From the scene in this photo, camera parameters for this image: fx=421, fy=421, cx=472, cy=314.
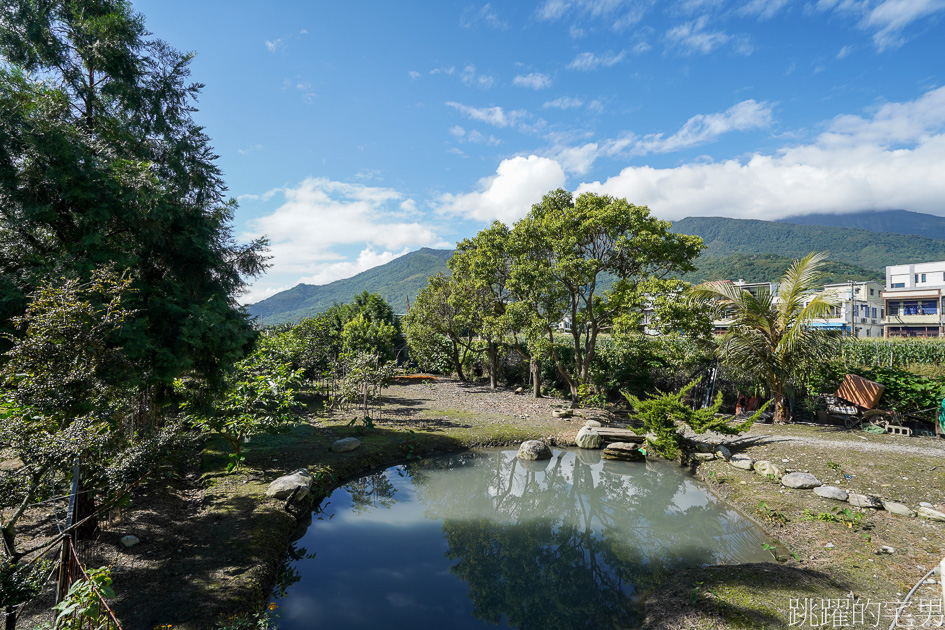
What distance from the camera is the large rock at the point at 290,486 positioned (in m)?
6.62

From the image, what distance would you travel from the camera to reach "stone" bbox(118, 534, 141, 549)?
498 centimetres

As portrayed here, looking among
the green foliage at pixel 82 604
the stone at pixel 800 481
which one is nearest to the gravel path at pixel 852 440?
the stone at pixel 800 481

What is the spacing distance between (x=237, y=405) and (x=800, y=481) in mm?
9760

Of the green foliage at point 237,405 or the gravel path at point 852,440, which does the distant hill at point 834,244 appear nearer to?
the gravel path at point 852,440

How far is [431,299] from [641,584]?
1438cm

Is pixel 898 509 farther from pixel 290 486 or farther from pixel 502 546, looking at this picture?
pixel 290 486

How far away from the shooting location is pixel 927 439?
9406 millimetres

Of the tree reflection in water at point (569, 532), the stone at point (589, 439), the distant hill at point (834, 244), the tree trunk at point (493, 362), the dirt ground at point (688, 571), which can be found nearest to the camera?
the dirt ground at point (688, 571)

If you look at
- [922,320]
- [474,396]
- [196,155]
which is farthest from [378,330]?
[922,320]

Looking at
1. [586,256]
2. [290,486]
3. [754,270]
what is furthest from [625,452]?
[754,270]

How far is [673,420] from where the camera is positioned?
9211 mm

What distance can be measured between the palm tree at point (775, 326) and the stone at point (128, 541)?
12.2 m

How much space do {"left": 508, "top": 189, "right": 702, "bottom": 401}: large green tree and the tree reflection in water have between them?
487 centimetres

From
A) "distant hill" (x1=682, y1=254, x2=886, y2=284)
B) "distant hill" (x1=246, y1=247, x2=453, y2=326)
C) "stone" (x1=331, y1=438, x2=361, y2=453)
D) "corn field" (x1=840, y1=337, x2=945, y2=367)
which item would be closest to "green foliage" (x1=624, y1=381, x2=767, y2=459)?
"corn field" (x1=840, y1=337, x2=945, y2=367)
